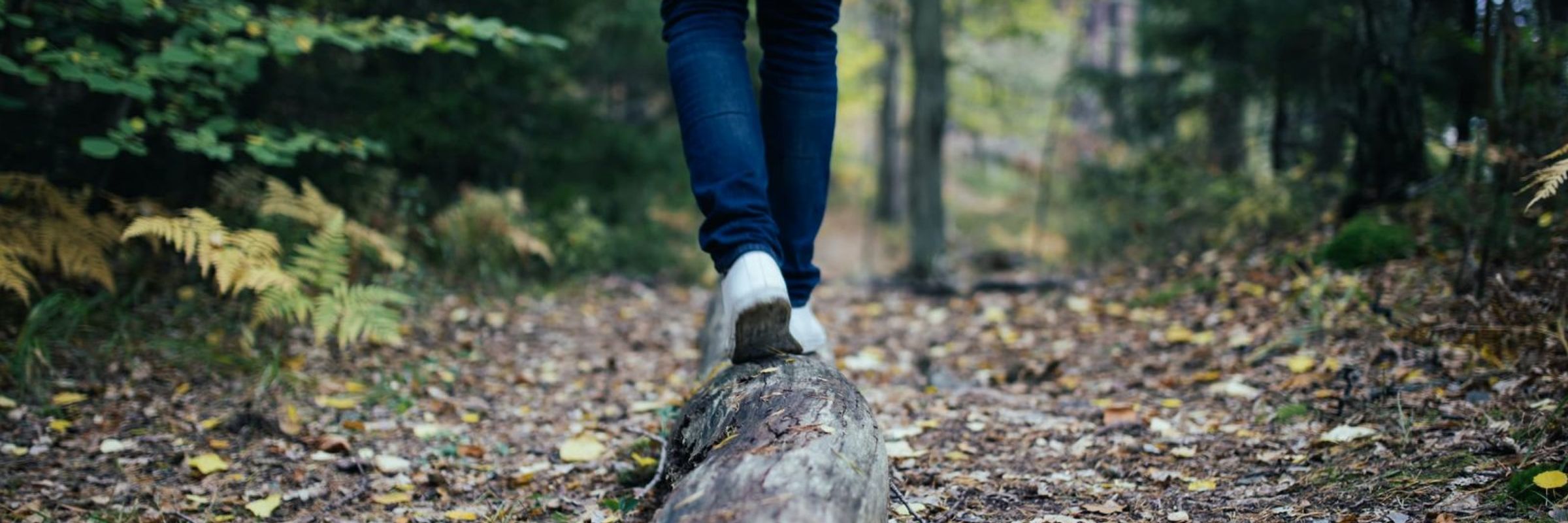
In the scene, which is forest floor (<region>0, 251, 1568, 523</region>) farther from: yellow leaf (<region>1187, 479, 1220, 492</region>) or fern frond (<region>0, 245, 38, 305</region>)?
fern frond (<region>0, 245, 38, 305</region>)

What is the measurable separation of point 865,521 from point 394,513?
114 cm

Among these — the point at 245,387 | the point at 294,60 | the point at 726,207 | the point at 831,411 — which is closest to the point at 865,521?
the point at 831,411

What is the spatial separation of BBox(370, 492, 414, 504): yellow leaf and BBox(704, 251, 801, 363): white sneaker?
0.82 m

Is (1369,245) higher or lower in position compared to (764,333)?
higher

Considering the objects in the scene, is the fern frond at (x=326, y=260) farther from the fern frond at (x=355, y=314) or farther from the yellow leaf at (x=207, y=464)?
the yellow leaf at (x=207, y=464)

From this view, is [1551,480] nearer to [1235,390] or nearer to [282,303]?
[1235,390]

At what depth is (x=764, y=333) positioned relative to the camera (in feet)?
6.34

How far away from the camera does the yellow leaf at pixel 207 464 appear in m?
2.15

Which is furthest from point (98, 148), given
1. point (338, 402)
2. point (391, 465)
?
point (391, 465)

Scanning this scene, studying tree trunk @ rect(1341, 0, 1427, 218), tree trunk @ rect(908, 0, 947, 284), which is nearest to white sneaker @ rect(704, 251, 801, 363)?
tree trunk @ rect(1341, 0, 1427, 218)

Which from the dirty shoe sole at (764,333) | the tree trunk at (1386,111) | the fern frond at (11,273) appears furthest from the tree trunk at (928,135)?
the fern frond at (11,273)

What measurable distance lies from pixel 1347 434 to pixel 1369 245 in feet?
5.55

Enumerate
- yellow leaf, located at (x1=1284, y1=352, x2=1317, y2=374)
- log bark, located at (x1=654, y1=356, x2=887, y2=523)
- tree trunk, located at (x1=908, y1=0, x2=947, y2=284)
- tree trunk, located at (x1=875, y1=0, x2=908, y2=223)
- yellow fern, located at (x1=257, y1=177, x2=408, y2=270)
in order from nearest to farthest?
log bark, located at (x1=654, y1=356, x2=887, y2=523) < yellow leaf, located at (x1=1284, y1=352, x2=1317, y2=374) < yellow fern, located at (x1=257, y1=177, x2=408, y2=270) < tree trunk, located at (x1=908, y1=0, x2=947, y2=284) < tree trunk, located at (x1=875, y1=0, x2=908, y2=223)

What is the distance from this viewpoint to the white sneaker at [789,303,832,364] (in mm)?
2135
